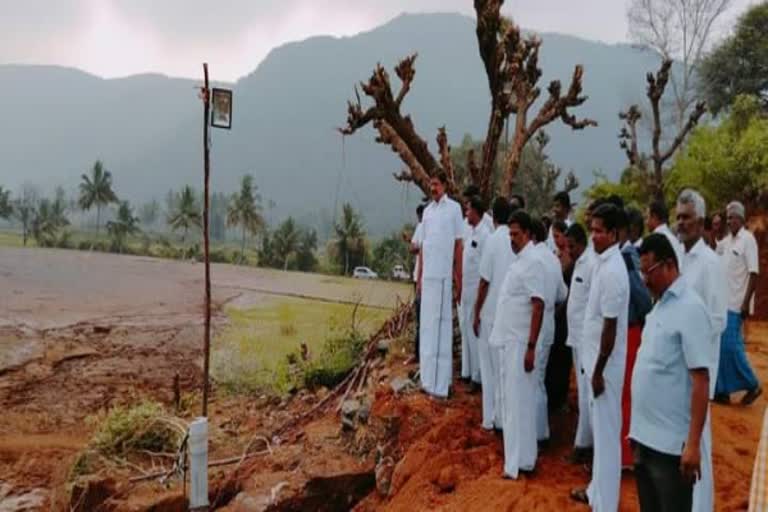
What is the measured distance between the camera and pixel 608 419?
3326 mm

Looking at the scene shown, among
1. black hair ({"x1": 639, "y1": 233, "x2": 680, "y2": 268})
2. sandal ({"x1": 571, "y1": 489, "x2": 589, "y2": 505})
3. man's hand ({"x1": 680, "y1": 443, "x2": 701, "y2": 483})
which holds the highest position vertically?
black hair ({"x1": 639, "y1": 233, "x2": 680, "y2": 268})

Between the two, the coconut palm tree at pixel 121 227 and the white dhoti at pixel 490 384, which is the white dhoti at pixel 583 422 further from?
the coconut palm tree at pixel 121 227

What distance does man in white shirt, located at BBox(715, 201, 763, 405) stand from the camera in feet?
17.1

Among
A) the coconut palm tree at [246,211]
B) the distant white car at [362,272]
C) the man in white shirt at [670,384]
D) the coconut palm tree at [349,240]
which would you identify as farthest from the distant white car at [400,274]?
the coconut palm tree at [246,211]

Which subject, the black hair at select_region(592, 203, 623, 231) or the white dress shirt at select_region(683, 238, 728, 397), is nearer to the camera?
the black hair at select_region(592, 203, 623, 231)

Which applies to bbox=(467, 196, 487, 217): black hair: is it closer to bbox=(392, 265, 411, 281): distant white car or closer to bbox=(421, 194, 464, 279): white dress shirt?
bbox=(421, 194, 464, 279): white dress shirt

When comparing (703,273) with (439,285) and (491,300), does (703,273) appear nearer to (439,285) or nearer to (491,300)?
(491,300)

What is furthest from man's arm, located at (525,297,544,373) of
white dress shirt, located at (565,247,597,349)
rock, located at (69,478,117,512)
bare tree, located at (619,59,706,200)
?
bare tree, located at (619,59,706,200)

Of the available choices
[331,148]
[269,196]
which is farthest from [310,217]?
[331,148]

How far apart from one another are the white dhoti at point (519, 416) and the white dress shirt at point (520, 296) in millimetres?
76

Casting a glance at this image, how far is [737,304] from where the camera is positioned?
18.2 ft

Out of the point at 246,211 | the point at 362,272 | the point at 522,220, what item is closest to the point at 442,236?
the point at 522,220

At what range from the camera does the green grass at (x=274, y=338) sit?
932 centimetres

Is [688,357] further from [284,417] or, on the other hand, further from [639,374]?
[284,417]
